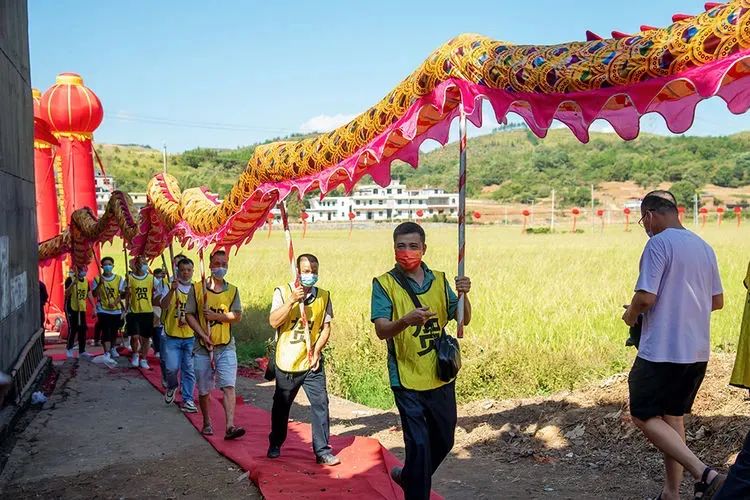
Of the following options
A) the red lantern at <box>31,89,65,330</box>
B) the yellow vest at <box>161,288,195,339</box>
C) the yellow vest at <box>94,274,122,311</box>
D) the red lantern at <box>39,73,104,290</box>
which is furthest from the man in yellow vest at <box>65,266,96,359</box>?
the yellow vest at <box>161,288,195,339</box>

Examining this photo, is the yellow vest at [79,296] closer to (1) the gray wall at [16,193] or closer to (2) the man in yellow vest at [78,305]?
(2) the man in yellow vest at [78,305]

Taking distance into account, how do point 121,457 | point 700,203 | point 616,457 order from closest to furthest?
point 616,457
point 121,457
point 700,203

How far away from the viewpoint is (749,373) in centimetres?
408

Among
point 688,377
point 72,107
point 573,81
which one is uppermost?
point 72,107

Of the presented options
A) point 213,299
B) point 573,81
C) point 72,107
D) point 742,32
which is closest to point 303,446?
point 213,299

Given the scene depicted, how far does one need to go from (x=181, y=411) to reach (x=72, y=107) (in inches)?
354

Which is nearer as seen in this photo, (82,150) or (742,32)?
(742,32)

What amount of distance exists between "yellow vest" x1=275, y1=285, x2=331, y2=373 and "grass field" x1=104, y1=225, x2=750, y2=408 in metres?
3.13

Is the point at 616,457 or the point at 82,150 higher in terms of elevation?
the point at 82,150

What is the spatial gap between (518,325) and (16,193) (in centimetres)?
706

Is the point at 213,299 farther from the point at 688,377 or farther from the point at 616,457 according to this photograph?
the point at 688,377

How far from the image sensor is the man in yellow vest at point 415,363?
4332 millimetres

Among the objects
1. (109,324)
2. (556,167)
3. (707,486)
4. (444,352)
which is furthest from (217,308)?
(556,167)

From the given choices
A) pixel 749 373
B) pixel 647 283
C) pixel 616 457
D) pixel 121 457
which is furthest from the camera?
pixel 121 457
